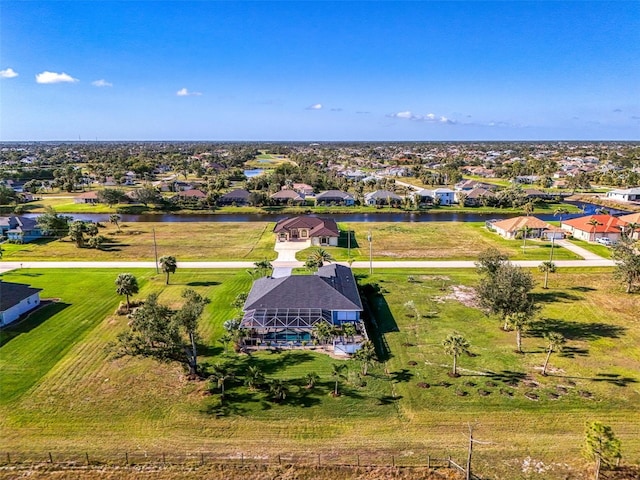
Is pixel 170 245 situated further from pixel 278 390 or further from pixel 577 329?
pixel 577 329

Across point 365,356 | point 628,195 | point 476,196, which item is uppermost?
point 628,195

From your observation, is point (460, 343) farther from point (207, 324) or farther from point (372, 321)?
point (207, 324)

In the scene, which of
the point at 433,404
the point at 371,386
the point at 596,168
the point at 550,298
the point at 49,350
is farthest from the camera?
the point at 596,168

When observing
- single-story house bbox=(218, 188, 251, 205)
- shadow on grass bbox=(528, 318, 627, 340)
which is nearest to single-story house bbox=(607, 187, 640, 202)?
shadow on grass bbox=(528, 318, 627, 340)

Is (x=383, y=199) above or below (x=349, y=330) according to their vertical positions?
above

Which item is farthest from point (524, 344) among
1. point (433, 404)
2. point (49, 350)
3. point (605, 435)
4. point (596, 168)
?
point (596, 168)

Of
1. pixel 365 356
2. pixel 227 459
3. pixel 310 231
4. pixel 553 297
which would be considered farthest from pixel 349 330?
pixel 310 231
